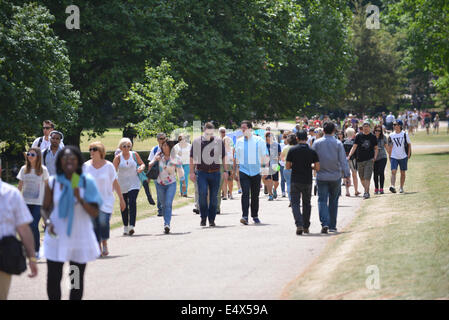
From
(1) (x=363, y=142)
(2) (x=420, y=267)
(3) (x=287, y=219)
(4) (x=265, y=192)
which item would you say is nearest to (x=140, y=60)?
(4) (x=265, y=192)

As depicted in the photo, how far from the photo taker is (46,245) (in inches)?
296

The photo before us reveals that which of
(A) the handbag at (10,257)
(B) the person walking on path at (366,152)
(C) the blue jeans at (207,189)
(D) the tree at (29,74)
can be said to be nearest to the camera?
(A) the handbag at (10,257)

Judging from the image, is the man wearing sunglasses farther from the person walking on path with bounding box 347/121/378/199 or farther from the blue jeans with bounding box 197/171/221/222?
the person walking on path with bounding box 347/121/378/199

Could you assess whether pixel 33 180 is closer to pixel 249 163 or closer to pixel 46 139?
pixel 46 139

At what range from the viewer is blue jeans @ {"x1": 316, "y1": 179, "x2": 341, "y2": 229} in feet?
45.1

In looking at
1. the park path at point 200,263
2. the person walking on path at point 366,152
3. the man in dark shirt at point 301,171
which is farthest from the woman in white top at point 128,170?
the person walking on path at point 366,152

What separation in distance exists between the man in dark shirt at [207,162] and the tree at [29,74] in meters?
14.8

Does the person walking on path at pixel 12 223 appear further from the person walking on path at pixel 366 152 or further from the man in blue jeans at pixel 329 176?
the person walking on path at pixel 366 152

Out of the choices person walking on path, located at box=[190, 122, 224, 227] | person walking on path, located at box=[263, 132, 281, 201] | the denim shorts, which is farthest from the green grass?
person walking on path, located at box=[190, 122, 224, 227]

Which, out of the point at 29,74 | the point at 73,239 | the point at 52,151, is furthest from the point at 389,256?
the point at 29,74

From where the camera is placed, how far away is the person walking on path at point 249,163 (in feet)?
49.5

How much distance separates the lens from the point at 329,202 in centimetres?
1380
